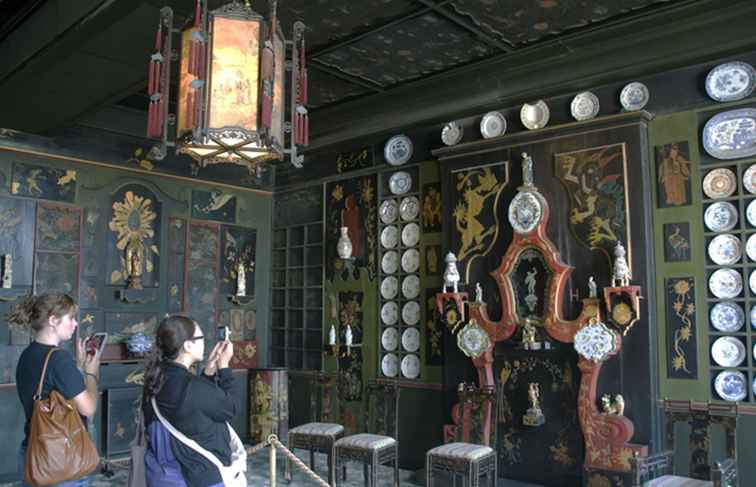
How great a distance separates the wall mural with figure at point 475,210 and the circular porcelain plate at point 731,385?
6.92 ft

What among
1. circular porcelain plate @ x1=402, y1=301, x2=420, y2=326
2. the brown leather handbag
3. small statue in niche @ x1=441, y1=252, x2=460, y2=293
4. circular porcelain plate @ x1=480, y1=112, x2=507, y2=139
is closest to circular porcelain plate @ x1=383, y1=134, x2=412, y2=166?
circular porcelain plate @ x1=480, y1=112, x2=507, y2=139

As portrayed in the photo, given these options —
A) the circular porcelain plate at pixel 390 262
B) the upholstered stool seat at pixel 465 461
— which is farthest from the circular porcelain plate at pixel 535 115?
the upholstered stool seat at pixel 465 461

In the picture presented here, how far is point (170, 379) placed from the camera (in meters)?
2.59

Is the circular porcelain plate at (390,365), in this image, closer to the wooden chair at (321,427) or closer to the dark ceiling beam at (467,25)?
the wooden chair at (321,427)

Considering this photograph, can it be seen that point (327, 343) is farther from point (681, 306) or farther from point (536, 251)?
point (681, 306)

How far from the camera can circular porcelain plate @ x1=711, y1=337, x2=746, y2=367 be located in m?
4.66

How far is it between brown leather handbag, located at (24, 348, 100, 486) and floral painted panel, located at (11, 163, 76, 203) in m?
4.21

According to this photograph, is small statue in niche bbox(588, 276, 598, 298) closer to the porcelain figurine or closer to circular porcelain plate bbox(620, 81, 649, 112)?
circular porcelain plate bbox(620, 81, 649, 112)

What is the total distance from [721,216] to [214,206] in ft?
17.9

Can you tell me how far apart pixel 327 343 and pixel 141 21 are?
421 cm

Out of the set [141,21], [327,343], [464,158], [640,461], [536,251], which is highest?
[141,21]

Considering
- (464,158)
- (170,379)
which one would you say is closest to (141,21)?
(170,379)

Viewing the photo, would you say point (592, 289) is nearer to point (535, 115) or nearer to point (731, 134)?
point (731, 134)

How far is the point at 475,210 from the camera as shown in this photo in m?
6.07
